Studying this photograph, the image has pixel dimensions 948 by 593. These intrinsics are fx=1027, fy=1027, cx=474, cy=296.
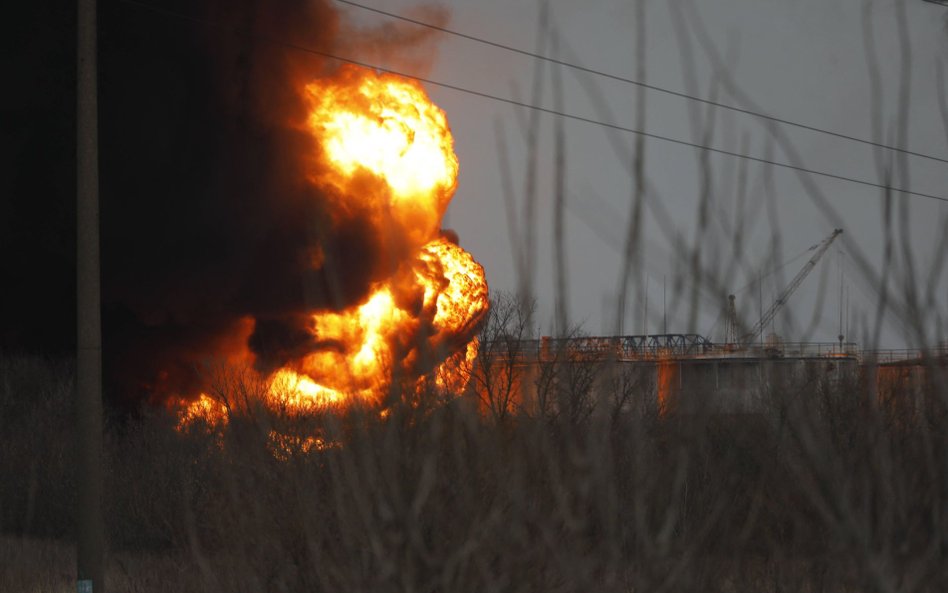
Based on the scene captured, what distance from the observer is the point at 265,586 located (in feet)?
27.6

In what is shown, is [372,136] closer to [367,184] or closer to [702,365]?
[367,184]

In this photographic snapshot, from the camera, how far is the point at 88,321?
962cm

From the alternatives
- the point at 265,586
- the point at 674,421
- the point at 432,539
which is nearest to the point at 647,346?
the point at 674,421

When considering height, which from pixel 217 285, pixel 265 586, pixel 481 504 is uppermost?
pixel 217 285

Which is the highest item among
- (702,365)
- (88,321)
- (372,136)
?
(372,136)

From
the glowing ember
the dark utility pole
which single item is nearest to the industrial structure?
the dark utility pole

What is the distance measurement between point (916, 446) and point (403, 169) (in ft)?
97.8

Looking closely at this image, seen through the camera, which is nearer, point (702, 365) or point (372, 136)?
point (702, 365)

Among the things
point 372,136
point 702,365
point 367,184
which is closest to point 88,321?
point 702,365

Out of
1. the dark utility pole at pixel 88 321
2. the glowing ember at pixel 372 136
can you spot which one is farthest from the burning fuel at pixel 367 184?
the dark utility pole at pixel 88 321

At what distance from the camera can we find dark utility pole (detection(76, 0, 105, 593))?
30.8 ft

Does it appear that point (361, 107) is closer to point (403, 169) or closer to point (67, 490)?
point (403, 169)

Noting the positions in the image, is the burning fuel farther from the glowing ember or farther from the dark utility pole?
the dark utility pole

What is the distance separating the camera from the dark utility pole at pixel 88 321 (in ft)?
30.8
